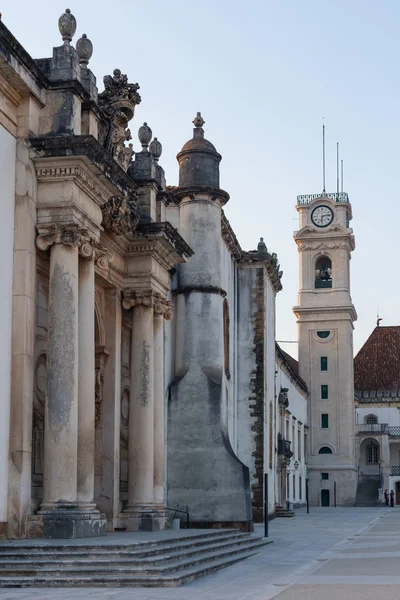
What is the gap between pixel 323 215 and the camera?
250 ft

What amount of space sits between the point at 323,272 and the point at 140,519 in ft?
179

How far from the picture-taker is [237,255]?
38344 mm

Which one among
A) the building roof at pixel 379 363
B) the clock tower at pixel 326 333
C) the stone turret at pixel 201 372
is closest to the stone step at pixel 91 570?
the stone turret at pixel 201 372

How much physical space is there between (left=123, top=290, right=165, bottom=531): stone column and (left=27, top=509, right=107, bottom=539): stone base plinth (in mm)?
5765

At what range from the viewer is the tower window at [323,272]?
248 ft

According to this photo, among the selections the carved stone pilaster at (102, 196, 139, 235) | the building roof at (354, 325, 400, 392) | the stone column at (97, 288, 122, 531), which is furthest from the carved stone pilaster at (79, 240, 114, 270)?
the building roof at (354, 325, 400, 392)

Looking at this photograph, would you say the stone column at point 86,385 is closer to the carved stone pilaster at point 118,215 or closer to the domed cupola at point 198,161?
the carved stone pilaster at point 118,215

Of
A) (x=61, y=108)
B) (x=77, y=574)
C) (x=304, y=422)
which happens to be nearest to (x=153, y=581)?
(x=77, y=574)

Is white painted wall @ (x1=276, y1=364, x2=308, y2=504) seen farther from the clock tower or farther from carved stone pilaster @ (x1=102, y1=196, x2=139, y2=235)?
carved stone pilaster @ (x1=102, y1=196, x2=139, y2=235)

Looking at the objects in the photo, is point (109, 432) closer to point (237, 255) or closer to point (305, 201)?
point (237, 255)

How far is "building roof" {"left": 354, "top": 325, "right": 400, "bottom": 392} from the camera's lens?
8875cm

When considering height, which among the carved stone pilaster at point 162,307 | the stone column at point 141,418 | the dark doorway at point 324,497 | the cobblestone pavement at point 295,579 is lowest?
the dark doorway at point 324,497

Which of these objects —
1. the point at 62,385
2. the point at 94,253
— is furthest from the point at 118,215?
the point at 62,385

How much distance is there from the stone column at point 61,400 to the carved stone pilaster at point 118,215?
8.83 feet
